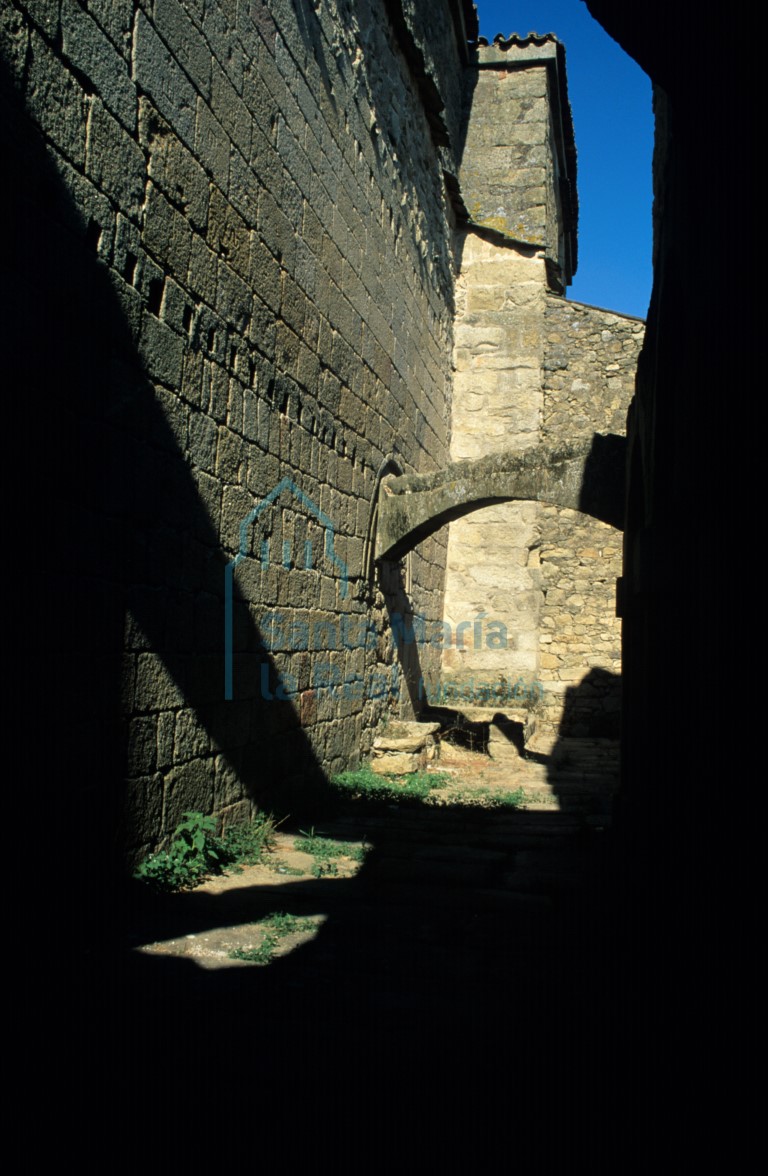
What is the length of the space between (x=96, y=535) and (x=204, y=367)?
1198mm

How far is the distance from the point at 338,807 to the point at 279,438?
2.20 metres

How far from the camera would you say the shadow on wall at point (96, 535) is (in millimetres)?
2840

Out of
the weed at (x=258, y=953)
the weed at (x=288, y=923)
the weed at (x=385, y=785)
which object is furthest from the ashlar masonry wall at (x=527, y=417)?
the weed at (x=258, y=953)

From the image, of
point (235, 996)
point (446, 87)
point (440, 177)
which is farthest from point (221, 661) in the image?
point (446, 87)

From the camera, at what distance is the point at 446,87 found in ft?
34.2

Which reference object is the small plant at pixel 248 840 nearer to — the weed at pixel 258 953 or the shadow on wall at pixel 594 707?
the weed at pixel 258 953

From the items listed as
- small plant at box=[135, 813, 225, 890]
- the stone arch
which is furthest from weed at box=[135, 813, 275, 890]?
the stone arch

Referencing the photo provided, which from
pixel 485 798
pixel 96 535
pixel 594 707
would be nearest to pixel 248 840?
pixel 96 535

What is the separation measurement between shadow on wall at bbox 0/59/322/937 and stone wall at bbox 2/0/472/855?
0.04ft

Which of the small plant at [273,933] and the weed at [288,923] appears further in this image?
the weed at [288,923]

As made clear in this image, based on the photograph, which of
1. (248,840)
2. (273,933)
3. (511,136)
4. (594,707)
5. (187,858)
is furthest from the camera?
(511,136)

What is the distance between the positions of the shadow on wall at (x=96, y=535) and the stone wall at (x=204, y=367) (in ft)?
0.04

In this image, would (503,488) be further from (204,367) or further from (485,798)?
(204,367)

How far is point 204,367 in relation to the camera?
4.12 metres
